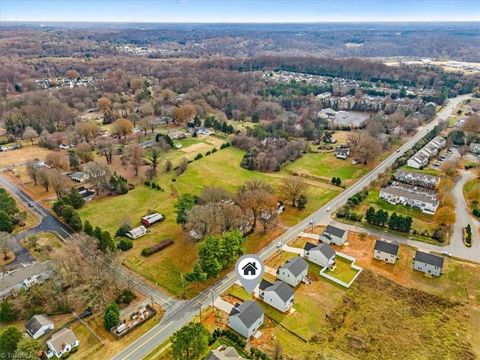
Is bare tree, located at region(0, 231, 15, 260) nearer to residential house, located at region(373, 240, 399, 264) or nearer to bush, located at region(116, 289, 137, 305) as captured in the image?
bush, located at region(116, 289, 137, 305)

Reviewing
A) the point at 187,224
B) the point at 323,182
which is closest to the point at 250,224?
the point at 187,224

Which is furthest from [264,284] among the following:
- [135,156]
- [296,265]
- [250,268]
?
[135,156]

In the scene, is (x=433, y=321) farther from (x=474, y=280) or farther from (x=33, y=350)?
(x=33, y=350)

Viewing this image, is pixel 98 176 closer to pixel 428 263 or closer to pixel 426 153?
pixel 428 263

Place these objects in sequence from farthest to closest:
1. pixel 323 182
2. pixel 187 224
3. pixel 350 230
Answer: pixel 323 182, pixel 350 230, pixel 187 224

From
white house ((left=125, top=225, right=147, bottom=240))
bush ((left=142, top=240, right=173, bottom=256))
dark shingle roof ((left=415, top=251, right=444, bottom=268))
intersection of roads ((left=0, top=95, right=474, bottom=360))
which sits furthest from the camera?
white house ((left=125, top=225, right=147, bottom=240))

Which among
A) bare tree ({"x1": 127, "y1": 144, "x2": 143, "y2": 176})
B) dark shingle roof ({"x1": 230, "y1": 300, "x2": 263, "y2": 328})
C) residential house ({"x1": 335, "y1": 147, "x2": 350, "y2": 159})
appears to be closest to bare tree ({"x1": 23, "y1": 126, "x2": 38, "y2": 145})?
bare tree ({"x1": 127, "y1": 144, "x2": 143, "y2": 176})
